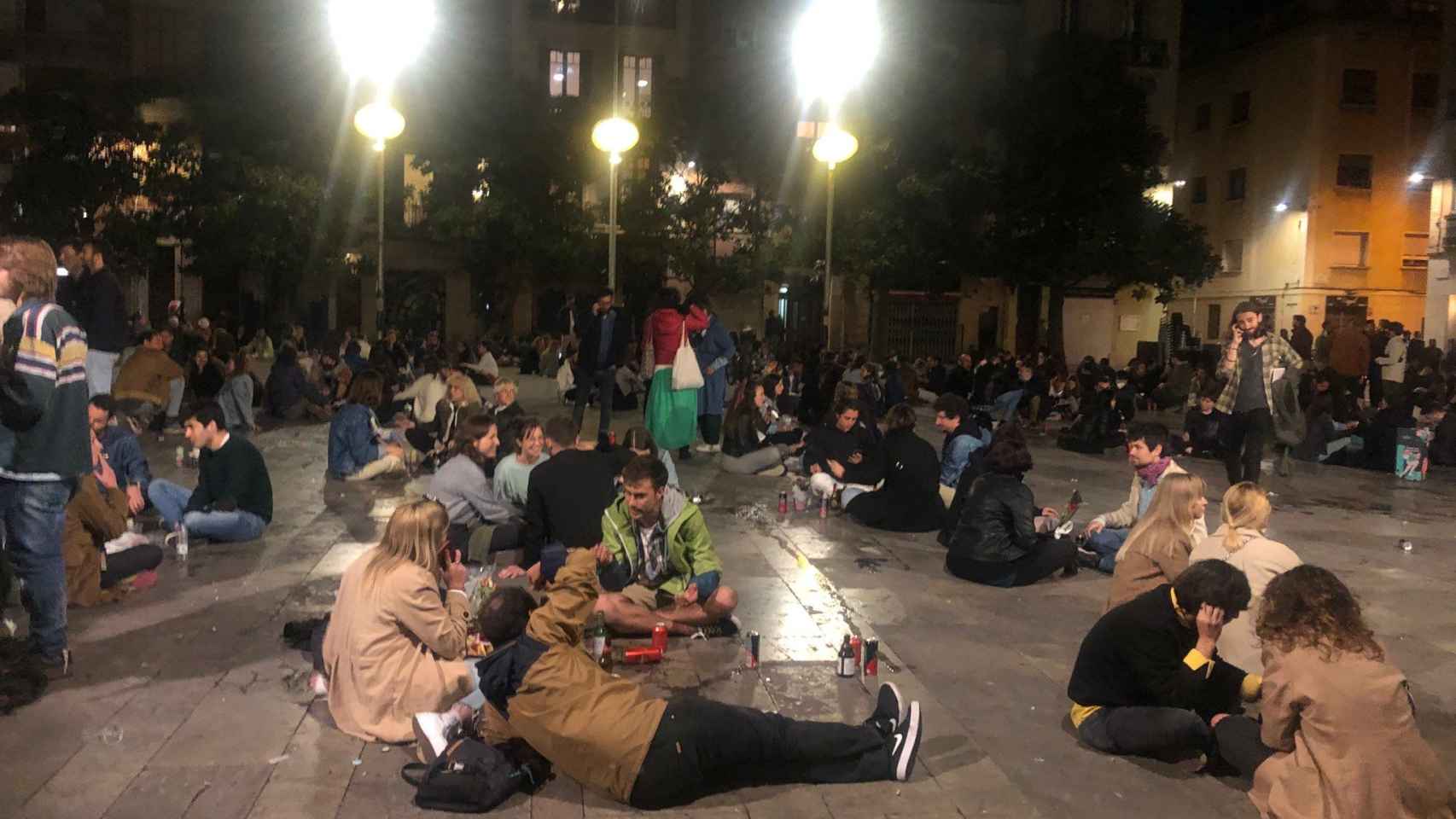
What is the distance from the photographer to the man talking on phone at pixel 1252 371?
1099 centimetres

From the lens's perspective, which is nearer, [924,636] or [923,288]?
[924,636]

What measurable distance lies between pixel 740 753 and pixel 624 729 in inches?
18.4

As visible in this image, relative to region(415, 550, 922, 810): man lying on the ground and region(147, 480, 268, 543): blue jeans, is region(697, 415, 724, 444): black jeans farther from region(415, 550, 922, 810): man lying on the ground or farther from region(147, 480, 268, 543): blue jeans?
region(415, 550, 922, 810): man lying on the ground

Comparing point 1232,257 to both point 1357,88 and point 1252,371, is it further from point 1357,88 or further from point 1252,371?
point 1252,371

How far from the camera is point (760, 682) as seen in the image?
611 centimetres

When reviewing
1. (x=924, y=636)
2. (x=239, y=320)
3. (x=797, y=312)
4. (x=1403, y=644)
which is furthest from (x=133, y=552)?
(x=797, y=312)

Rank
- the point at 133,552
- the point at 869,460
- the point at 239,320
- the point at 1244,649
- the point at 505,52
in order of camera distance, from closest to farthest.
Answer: the point at 1244,649
the point at 133,552
the point at 869,460
the point at 239,320
the point at 505,52

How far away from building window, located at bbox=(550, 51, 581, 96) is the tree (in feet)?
49.6

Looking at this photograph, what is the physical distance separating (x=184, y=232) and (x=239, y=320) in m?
4.42

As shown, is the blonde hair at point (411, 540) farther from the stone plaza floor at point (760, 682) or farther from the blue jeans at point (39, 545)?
the blue jeans at point (39, 545)

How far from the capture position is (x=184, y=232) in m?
31.2

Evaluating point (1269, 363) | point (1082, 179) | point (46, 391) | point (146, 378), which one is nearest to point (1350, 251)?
point (1082, 179)

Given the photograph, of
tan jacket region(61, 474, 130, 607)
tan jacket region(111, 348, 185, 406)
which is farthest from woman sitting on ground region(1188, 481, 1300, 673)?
tan jacket region(111, 348, 185, 406)

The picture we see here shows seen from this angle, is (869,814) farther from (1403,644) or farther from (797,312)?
(797,312)
